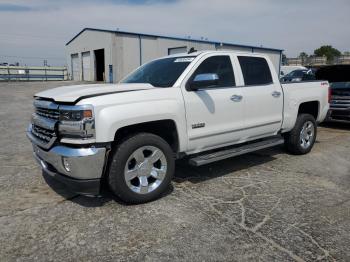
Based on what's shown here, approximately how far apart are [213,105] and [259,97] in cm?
109

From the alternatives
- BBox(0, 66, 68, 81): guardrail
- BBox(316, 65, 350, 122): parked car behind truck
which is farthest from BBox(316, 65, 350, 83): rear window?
BBox(0, 66, 68, 81): guardrail

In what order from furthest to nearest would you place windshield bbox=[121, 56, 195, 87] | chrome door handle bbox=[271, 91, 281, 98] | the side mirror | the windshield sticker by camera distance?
chrome door handle bbox=[271, 91, 281, 98] < the windshield sticker < windshield bbox=[121, 56, 195, 87] < the side mirror

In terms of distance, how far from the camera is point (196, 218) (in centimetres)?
374

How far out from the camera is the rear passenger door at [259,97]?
17.1 feet

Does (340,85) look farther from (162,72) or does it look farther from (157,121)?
(157,121)

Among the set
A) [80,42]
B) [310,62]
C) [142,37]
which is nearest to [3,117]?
[142,37]

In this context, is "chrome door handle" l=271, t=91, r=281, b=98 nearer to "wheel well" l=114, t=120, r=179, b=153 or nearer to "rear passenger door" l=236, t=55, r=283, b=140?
"rear passenger door" l=236, t=55, r=283, b=140

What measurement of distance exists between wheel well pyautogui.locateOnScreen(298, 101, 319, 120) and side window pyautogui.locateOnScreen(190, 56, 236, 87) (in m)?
2.25

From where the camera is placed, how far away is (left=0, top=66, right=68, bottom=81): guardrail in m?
36.0

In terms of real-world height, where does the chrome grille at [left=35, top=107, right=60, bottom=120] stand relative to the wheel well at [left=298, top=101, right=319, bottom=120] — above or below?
above

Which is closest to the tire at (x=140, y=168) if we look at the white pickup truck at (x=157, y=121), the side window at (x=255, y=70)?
the white pickup truck at (x=157, y=121)

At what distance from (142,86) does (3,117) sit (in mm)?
8290

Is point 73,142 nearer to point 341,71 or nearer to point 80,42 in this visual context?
point 341,71

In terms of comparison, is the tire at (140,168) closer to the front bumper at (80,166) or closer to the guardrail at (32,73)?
the front bumper at (80,166)
